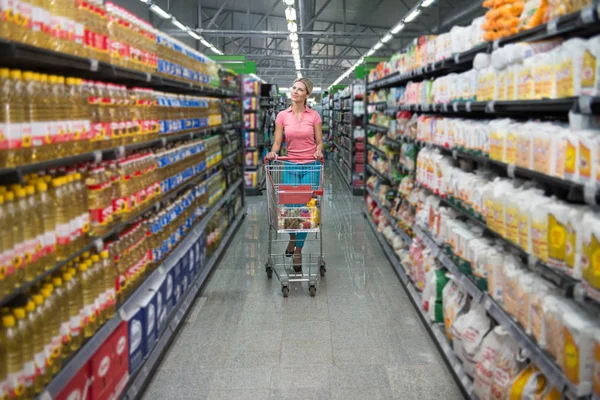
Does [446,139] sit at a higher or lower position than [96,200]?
higher

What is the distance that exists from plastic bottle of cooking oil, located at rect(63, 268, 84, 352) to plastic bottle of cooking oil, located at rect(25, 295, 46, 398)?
0.99ft

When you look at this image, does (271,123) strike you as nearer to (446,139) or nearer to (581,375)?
(446,139)

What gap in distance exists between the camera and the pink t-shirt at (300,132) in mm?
5957

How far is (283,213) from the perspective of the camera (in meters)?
5.20

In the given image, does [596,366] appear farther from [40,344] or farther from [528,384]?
[40,344]

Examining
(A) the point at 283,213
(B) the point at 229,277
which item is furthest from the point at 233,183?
(A) the point at 283,213

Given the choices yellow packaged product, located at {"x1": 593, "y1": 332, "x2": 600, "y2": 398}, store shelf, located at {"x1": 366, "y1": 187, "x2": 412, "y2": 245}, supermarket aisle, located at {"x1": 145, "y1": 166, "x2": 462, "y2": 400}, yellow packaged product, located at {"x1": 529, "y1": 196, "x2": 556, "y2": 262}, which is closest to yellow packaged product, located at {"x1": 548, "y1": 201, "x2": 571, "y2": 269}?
yellow packaged product, located at {"x1": 529, "y1": 196, "x2": 556, "y2": 262}

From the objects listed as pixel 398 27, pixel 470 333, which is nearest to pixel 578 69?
pixel 470 333

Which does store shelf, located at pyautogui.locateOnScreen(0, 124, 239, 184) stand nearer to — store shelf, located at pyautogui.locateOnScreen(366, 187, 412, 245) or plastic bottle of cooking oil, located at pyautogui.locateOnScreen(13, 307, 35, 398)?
plastic bottle of cooking oil, located at pyautogui.locateOnScreen(13, 307, 35, 398)

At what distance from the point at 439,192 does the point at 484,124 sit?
936mm

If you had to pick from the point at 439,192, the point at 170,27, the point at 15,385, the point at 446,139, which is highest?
the point at 170,27

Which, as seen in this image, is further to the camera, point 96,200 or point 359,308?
point 359,308

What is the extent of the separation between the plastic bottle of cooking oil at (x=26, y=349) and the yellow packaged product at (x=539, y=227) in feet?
7.34

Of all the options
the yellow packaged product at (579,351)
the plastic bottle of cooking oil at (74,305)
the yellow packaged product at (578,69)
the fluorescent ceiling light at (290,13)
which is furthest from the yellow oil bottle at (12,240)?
the fluorescent ceiling light at (290,13)
